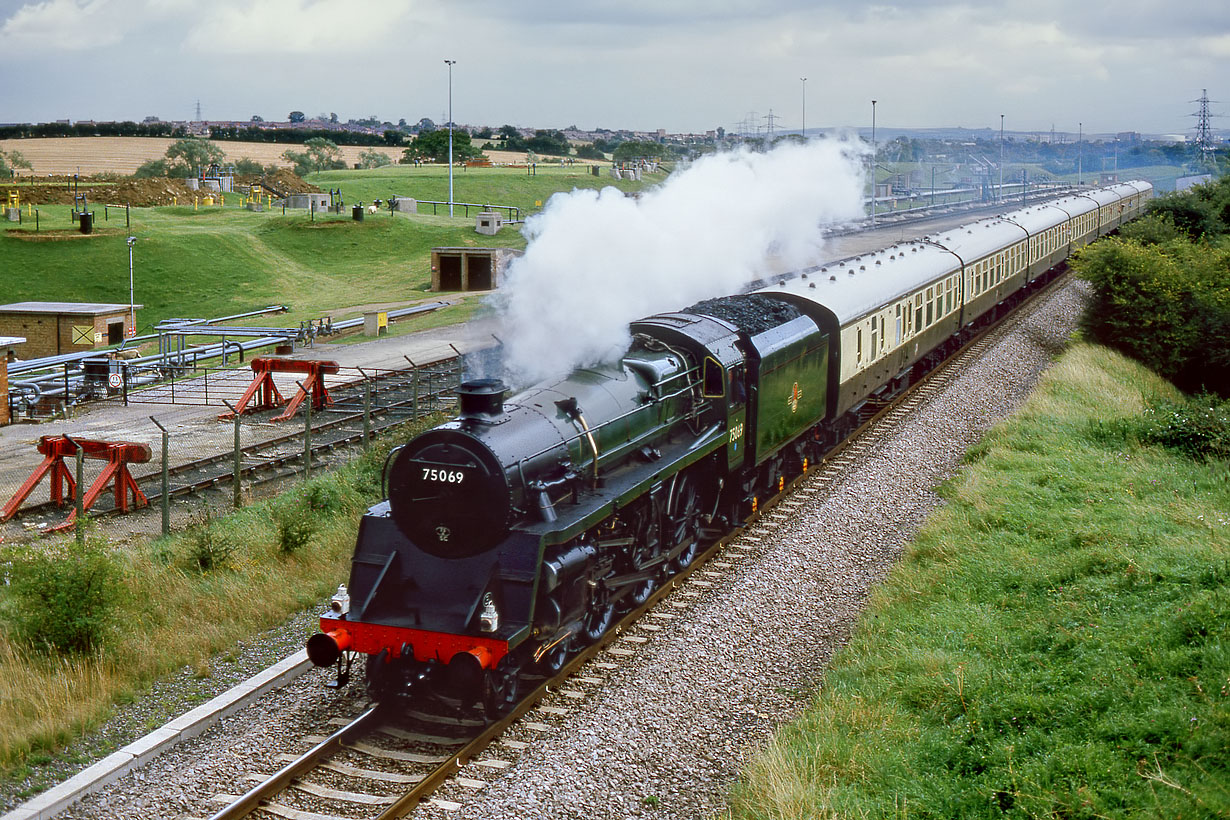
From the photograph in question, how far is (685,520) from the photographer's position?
14.0m

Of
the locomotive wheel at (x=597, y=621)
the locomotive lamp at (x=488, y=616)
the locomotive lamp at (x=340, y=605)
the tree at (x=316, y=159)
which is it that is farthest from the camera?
the tree at (x=316, y=159)

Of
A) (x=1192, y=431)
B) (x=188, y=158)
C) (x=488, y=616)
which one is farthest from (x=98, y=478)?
(x=188, y=158)

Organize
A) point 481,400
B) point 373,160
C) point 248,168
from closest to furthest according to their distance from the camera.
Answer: point 481,400, point 248,168, point 373,160

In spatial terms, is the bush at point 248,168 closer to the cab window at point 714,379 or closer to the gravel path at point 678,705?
the cab window at point 714,379

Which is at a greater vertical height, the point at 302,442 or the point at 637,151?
the point at 637,151

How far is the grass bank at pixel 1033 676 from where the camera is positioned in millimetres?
8086

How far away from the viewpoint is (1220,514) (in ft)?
49.0

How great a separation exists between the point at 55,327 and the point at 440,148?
7973cm

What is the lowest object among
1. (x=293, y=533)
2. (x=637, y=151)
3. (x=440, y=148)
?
(x=293, y=533)

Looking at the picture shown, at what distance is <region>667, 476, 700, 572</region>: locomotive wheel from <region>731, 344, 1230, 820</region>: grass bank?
2.62 meters

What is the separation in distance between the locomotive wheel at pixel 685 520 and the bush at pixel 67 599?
644cm

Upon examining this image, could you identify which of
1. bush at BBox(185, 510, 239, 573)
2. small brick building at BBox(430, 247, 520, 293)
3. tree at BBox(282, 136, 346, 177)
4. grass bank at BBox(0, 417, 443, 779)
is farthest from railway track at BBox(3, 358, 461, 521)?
tree at BBox(282, 136, 346, 177)

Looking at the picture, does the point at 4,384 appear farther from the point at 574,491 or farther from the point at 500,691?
the point at 500,691

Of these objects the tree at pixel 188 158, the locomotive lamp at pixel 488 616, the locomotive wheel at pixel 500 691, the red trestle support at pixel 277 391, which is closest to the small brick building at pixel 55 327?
the red trestle support at pixel 277 391
